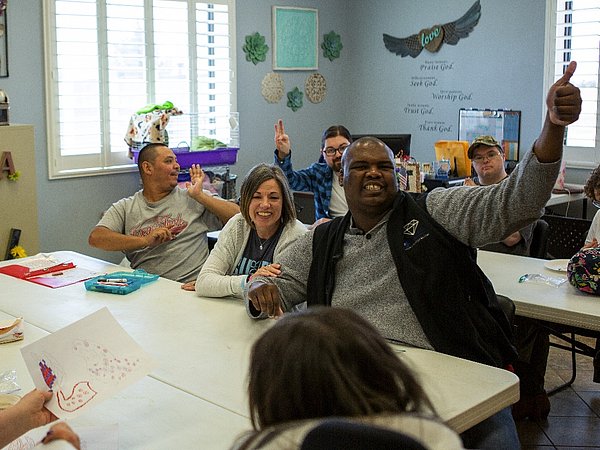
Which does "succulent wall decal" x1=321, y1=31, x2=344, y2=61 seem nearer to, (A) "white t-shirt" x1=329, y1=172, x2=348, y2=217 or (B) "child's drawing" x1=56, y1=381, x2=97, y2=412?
(A) "white t-shirt" x1=329, y1=172, x2=348, y2=217

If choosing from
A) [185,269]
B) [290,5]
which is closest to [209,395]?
[185,269]

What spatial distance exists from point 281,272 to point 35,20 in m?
3.38

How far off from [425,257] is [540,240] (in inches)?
62.4

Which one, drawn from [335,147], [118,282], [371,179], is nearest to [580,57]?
[335,147]

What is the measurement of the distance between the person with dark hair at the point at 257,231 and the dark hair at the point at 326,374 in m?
1.95

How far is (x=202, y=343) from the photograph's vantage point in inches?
95.3

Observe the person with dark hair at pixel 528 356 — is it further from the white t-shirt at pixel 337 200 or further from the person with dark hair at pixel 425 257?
the white t-shirt at pixel 337 200

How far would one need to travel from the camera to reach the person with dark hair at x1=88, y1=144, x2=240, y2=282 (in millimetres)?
3711

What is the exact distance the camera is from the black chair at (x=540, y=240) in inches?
144

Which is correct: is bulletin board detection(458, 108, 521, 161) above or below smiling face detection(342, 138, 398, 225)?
above

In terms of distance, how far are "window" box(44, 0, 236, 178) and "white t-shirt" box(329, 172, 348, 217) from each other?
1.83m

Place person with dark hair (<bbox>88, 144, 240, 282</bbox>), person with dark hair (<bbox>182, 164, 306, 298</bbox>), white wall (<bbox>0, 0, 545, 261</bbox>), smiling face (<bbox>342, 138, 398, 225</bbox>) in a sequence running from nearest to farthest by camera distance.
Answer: smiling face (<bbox>342, 138, 398, 225</bbox>) → person with dark hair (<bbox>182, 164, 306, 298</bbox>) → person with dark hair (<bbox>88, 144, 240, 282</bbox>) → white wall (<bbox>0, 0, 545, 261</bbox>)

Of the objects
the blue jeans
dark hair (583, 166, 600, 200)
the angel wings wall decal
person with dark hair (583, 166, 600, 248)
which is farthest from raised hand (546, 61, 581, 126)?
the angel wings wall decal

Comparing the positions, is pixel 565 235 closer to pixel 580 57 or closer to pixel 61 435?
pixel 580 57
